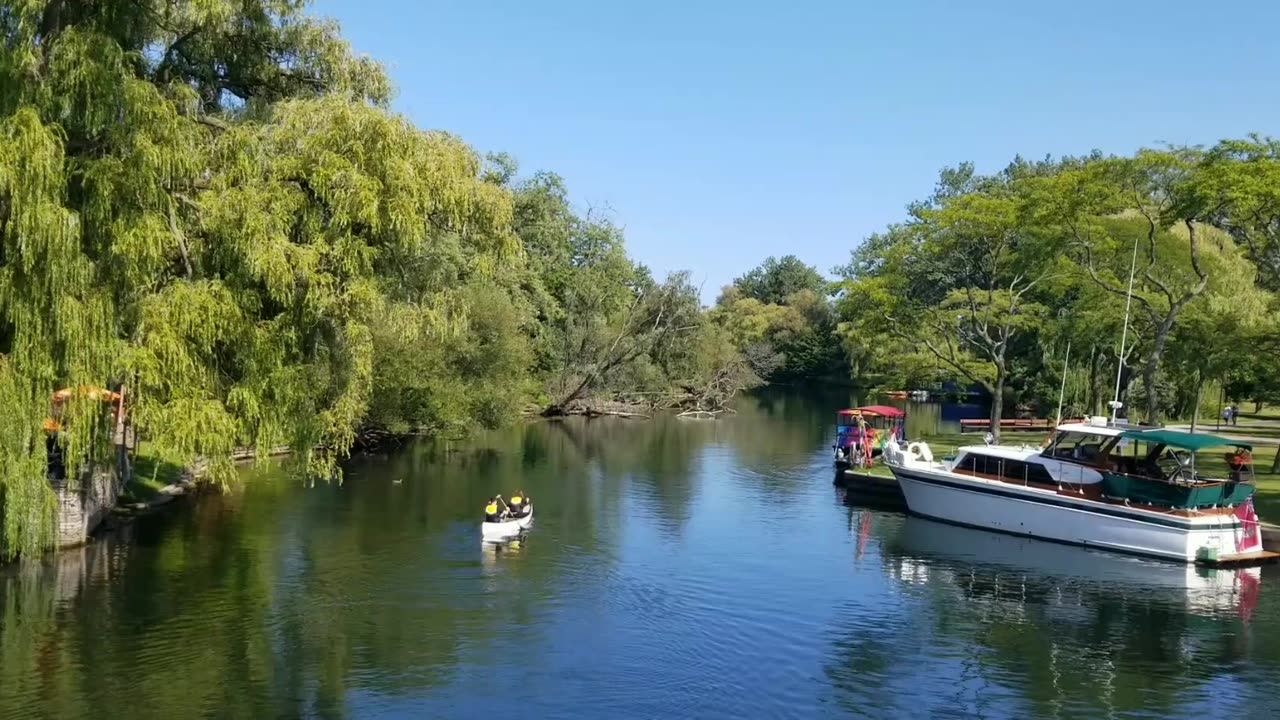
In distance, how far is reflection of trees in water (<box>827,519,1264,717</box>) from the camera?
67.1ft

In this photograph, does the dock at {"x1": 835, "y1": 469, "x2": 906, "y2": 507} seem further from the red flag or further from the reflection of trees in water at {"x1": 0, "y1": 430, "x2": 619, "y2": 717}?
the reflection of trees in water at {"x1": 0, "y1": 430, "x2": 619, "y2": 717}

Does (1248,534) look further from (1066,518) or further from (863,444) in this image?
(863,444)

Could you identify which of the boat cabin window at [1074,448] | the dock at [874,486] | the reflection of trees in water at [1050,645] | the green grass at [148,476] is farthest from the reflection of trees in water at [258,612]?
the boat cabin window at [1074,448]

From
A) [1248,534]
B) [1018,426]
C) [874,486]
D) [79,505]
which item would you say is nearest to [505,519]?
[79,505]

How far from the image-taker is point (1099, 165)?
41.5 meters

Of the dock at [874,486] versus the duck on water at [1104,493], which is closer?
the duck on water at [1104,493]

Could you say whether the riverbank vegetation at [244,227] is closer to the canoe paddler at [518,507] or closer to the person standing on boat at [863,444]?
the canoe paddler at [518,507]

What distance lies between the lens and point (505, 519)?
104 ft

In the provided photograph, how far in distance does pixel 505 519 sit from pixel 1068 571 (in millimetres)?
16551

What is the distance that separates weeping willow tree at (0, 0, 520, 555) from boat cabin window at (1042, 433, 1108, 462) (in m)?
19.4

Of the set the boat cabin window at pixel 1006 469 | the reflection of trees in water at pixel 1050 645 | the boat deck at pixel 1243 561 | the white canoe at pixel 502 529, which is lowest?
the reflection of trees in water at pixel 1050 645

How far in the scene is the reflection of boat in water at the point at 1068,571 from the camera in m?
28.3

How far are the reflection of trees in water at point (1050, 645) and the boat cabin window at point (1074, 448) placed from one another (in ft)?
21.2

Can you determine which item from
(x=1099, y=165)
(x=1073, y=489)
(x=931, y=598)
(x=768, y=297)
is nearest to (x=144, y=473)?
(x=931, y=598)
